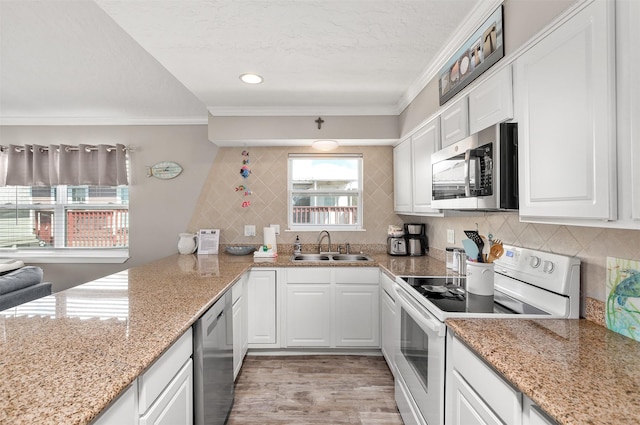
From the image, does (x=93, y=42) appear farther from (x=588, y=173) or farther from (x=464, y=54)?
(x=588, y=173)

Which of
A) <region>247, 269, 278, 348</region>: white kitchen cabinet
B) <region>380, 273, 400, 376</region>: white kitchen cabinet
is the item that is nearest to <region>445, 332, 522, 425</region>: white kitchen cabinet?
<region>380, 273, 400, 376</region>: white kitchen cabinet

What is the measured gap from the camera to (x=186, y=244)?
3369 millimetres

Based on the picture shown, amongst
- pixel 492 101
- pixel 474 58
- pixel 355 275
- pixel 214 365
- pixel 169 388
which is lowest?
pixel 214 365

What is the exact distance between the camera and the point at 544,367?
915 mm

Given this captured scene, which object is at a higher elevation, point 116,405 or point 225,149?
point 225,149

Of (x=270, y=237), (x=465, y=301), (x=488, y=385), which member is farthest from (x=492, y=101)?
(x=270, y=237)

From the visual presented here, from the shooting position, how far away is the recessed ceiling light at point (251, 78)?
7.69 ft

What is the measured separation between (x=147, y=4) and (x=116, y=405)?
169cm

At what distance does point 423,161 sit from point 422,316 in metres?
1.36

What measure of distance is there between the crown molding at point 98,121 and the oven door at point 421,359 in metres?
2.95

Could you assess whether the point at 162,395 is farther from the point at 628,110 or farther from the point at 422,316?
the point at 628,110

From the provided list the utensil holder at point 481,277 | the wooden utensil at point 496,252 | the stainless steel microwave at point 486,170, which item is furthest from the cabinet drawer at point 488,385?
the stainless steel microwave at point 486,170

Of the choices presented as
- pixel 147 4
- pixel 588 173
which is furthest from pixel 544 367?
pixel 147 4

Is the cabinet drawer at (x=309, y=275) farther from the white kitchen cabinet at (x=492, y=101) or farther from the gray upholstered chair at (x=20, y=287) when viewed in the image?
the gray upholstered chair at (x=20, y=287)
